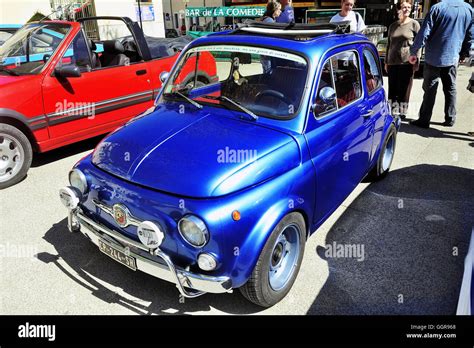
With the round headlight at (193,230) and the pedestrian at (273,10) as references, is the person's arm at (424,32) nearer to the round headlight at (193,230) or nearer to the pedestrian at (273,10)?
the pedestrian at (273,10)

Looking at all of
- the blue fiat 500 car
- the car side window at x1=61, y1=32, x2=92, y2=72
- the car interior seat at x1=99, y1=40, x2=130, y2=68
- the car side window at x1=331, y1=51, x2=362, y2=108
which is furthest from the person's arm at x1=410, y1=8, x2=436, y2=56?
the car side window at x1=61, y1=32, x2=92, y2=72

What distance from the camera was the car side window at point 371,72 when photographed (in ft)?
13.3

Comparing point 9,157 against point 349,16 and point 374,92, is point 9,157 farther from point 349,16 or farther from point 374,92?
point 349,16

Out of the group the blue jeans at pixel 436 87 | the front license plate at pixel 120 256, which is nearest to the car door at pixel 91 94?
the front license plate at pixel 120 256

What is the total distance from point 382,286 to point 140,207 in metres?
2.05

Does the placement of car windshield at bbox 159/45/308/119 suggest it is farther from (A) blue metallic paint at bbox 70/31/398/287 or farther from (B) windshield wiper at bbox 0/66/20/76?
(B) windshield wiper at bbox 0/66/20/76

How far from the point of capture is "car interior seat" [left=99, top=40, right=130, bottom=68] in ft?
19.6

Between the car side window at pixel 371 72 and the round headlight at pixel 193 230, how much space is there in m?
2.67

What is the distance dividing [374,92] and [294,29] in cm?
117

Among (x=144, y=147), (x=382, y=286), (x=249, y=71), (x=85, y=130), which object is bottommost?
(x=382, y=286)

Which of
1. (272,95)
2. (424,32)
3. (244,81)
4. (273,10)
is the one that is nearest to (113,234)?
(272,95)

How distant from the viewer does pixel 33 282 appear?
3088 millimetres
